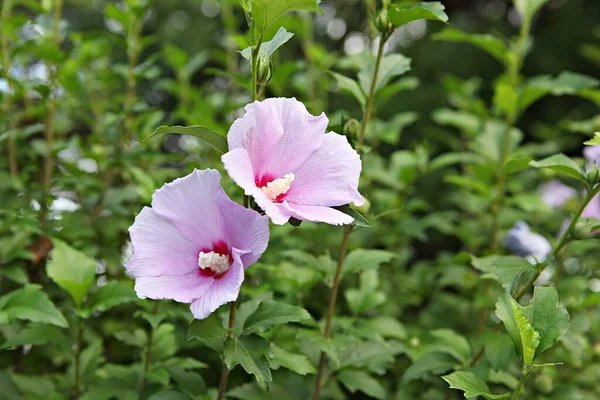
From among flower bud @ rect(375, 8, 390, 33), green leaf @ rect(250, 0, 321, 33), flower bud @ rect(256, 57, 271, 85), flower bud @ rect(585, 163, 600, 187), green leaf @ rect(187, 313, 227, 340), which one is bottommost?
green leaf @ rect(187, 313, 227, 340)

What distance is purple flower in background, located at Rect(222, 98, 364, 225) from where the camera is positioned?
792mm

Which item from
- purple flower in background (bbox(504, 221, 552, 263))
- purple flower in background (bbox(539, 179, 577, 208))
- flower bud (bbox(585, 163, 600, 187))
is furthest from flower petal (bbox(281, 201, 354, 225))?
purple flower in background (bbox(539, 179, 577, 208))

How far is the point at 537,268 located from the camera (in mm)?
997

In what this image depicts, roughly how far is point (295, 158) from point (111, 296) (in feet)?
1.53

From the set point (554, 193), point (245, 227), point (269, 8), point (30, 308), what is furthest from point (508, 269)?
point (554, 193)

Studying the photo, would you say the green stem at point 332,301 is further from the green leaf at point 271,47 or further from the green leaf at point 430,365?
the green leaf at point 271,47

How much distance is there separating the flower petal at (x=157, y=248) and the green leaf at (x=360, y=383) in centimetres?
48

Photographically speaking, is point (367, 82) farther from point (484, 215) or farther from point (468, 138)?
point (468, 138)

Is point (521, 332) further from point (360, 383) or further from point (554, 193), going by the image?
point (554, 193)

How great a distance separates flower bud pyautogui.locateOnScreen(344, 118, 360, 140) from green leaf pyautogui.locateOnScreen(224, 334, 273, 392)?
375mm

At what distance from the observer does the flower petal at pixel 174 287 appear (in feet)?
2.59

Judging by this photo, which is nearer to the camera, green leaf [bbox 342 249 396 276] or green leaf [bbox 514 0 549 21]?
green leaf [bbox 342 249 396 276]

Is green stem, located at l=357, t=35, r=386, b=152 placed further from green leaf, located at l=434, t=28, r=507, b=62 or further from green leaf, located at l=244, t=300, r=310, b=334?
green leaf, located at l=434, t=28, r=507, b=62

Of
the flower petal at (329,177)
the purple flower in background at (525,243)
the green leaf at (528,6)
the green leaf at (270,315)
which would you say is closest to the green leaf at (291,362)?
the green leaf at (270,315)
